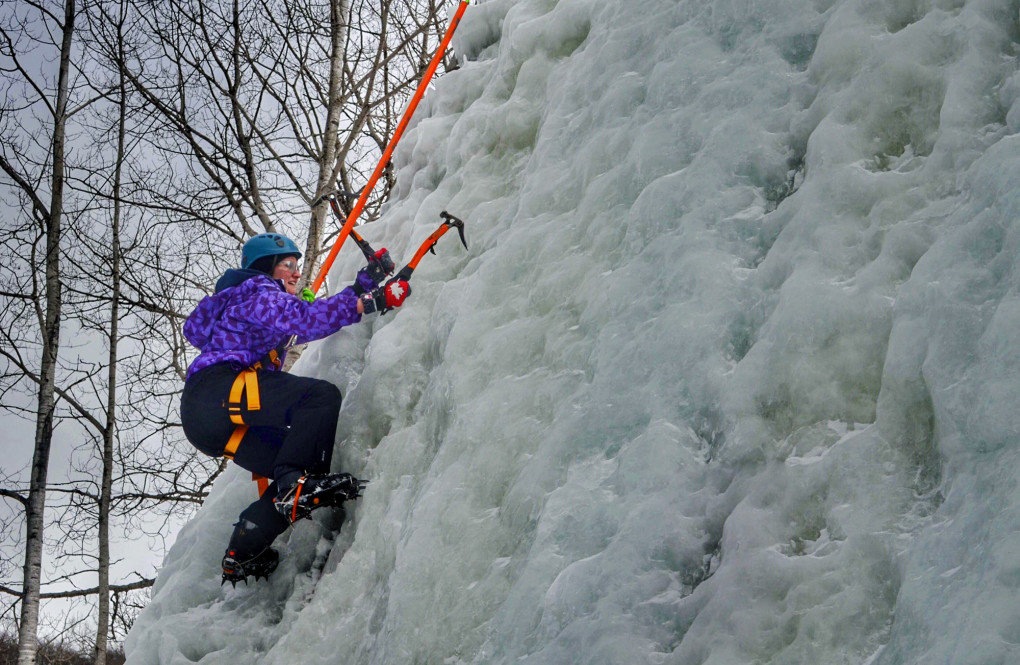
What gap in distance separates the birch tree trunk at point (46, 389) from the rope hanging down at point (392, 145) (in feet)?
14.5

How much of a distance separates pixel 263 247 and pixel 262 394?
76 centimetres

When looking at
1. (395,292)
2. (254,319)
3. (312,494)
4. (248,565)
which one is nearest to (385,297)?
(395,292)

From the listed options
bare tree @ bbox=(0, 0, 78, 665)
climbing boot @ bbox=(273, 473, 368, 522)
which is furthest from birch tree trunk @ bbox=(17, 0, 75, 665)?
climbing boot @ bbox=(273, 473, 368, 522)

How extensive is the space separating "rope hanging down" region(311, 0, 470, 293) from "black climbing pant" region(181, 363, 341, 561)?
3.25 feet

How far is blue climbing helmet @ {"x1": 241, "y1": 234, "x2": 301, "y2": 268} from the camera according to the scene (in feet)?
13.5

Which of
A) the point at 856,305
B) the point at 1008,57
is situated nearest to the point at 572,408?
the point at 856,305

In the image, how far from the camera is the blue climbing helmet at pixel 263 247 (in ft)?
13.5

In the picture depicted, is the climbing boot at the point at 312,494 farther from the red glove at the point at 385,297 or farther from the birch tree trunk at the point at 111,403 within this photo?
the birch tree trunk at the point at 111,403

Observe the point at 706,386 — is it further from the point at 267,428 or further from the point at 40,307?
the point at 40,307

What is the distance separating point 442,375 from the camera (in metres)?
3.42

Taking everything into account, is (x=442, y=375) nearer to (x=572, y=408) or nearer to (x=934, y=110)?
(x=572, y=408)

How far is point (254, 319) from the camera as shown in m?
3.83

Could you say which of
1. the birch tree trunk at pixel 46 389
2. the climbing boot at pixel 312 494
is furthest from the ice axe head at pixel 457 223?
the birch tree trunk at pixel 46 389

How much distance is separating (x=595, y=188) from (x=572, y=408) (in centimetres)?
94
